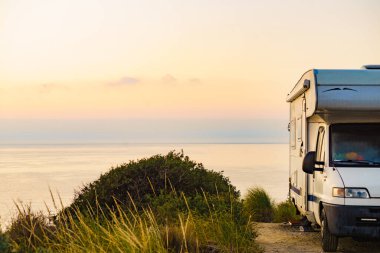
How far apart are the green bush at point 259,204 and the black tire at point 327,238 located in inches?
278

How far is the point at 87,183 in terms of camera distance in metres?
14.3

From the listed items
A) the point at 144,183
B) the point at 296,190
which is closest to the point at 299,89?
the point at 296,190

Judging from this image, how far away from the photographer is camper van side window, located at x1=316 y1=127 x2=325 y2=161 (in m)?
11.8

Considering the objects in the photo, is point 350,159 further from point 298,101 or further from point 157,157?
point 157,157

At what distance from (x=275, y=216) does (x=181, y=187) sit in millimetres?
5286

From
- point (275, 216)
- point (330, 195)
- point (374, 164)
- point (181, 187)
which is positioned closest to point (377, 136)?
point (374, 164)

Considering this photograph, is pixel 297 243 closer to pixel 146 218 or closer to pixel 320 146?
pixel 320 146

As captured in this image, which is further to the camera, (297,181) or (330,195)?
(297,181)

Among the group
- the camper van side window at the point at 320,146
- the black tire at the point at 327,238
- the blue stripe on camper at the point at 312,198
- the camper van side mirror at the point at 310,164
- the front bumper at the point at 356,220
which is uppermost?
the camper van side window at the point at 320,146

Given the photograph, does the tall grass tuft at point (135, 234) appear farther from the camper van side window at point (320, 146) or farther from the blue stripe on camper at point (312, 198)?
the camper van side window at point (320, 146)

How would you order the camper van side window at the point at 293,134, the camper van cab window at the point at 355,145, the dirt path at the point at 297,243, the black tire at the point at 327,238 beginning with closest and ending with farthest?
the camper van cab window at the point at 355,145 → the black tire at the point at 327,238 → the dirt path at the point at 297,243 → the camper van side window at the point at 293,134

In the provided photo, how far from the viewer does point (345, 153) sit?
11375 millimetres

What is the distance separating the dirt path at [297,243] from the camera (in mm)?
12320

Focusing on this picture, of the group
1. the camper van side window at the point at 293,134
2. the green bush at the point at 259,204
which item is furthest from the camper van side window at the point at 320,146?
the green bush at the point at 259,204
